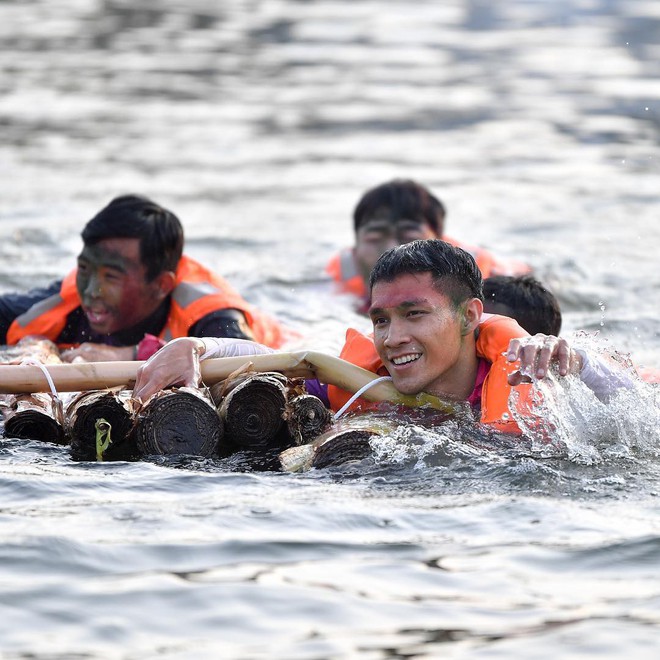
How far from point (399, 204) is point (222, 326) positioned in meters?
2.71

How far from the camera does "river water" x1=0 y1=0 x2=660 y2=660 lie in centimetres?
443

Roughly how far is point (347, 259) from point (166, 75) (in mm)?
9574

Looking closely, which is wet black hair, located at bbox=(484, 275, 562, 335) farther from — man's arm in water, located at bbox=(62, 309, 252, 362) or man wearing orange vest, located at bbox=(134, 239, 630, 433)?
man's arm in water, located at bbox=(62, 309, 252, 362)

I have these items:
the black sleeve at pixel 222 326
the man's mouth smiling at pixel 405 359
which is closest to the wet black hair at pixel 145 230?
the black sleeve at pixel 222 326

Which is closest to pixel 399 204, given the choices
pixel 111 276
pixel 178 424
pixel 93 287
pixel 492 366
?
pixel 111 276

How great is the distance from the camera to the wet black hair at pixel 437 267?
6.03 meters

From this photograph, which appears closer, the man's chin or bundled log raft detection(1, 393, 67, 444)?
bundled log raft detection(1, 393, 67, 444)

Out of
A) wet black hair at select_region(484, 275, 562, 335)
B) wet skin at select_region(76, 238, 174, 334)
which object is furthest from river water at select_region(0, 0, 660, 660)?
wet skin at select_region(76, 238, 174, 334)

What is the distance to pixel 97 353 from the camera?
299 inches

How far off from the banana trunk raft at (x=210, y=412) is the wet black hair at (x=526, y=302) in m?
1.19

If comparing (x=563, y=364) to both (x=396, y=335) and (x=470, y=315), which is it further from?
(x=396, y=335)

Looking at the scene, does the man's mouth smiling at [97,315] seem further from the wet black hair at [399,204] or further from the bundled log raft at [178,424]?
the wet black hair at [399,204]

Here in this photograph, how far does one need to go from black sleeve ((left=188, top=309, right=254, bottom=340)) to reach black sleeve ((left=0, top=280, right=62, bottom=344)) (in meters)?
1.16

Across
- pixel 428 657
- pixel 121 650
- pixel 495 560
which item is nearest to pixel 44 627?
pixel 121 650
